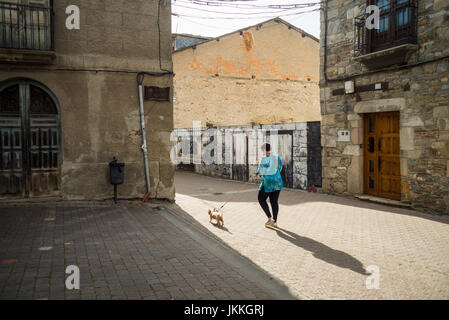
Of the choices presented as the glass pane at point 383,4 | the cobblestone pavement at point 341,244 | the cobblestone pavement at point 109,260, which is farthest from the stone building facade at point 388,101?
the cobblestone pavement at point 109,260

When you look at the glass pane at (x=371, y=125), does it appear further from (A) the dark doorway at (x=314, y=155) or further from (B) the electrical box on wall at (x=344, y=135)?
(A) the dark doorway at (x=314, y=155)

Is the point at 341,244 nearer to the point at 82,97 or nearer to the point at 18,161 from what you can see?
the point at 82,97

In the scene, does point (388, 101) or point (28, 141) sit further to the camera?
point (388, 101)

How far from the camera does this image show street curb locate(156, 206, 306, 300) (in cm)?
423

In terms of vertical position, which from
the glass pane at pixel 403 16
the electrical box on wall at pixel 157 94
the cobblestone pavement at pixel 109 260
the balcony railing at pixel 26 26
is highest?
the glass pane at pixel 403 16

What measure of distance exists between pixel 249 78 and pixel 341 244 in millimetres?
18411

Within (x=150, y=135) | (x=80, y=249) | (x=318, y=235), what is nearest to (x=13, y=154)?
(x=150, y=135)

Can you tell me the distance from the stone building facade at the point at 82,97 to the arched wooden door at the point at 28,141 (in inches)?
0.8

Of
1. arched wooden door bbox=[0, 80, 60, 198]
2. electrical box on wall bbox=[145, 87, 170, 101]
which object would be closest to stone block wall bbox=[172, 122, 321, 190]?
electrical box on wall bbox=[145, 87, 170, 101]

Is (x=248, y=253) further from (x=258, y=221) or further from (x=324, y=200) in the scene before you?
(x=324, y=200)

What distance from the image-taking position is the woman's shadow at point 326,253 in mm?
5203

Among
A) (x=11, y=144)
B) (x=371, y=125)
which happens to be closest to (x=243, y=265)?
(x=11, y=144)

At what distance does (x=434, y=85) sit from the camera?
28.7 feet

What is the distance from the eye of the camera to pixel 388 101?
32.4ft
